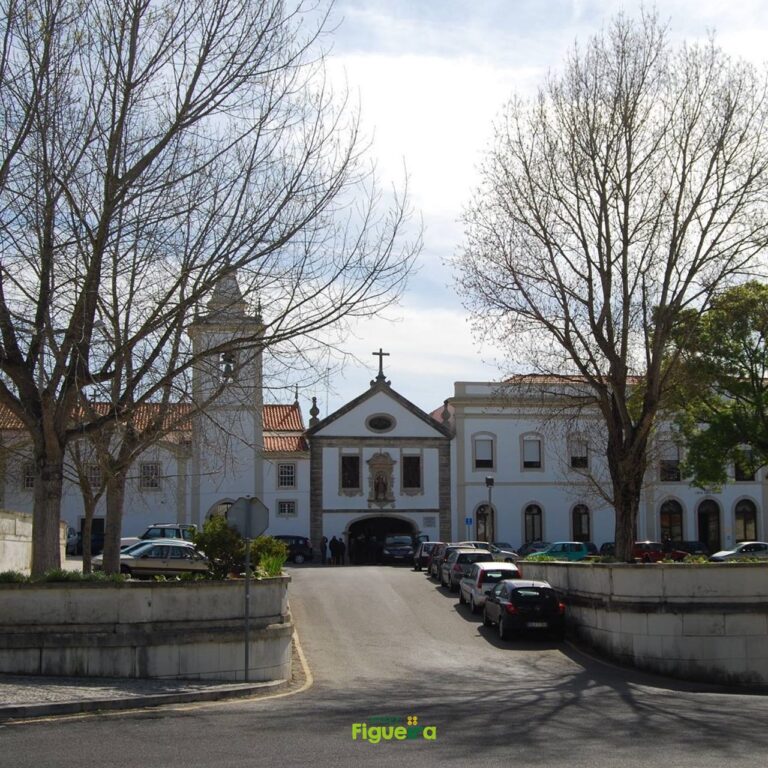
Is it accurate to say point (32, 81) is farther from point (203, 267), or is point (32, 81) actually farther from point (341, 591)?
point (341, 591)

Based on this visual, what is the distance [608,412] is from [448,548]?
11564 mm

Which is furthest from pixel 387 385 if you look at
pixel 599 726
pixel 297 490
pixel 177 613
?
pixel 599 726

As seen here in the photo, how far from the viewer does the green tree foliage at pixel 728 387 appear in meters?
32.2

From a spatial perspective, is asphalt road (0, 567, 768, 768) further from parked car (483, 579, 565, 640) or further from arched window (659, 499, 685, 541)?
arched window (659, 499, 685, 541)

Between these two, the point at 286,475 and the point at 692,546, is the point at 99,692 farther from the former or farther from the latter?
the point at 692,546

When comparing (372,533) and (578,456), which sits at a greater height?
(578,456)

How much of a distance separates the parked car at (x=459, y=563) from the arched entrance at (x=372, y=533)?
67.6 ft

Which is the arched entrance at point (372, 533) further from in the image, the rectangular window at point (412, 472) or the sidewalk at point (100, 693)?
the sidewalk at point (100, 693)

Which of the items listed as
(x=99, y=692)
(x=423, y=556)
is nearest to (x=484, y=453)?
(x=423, y=556)

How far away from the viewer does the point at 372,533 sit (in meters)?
52.3

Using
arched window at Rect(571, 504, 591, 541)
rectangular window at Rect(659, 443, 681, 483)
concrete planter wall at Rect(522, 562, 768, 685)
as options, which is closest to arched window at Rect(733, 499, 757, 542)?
rectangular window at Rect(659, 443, 681, 483)

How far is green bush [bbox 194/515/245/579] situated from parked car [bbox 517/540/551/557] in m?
31.5

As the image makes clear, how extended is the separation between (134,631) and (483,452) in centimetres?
3920

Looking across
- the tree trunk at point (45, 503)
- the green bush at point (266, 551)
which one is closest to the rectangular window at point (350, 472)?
the green bush at point (266, 551)
